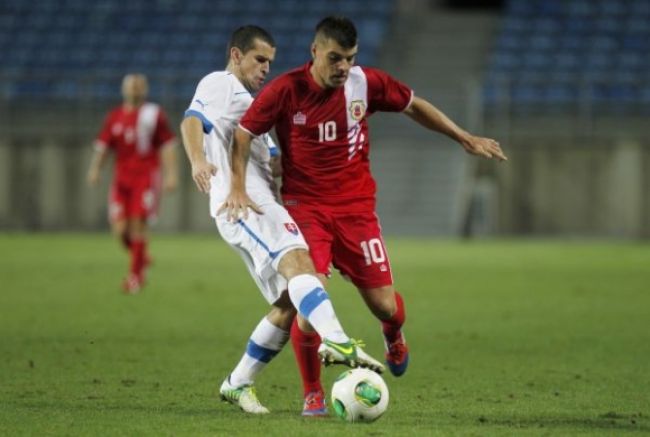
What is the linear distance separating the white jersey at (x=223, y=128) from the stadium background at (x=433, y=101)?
16.5 m

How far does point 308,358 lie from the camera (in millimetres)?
7461

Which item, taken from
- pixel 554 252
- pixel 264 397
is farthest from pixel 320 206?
pixel 554 252

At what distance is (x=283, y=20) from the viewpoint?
28.3m

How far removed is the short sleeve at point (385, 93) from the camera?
25.7 feet

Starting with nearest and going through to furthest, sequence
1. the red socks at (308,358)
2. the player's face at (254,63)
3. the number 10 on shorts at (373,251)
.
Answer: the red socks at (308,358)
the number 10 on shorts at (373,251)
the player's face at (254,63)

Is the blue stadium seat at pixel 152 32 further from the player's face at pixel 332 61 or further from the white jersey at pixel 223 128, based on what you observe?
the player's face at pixel 332 61

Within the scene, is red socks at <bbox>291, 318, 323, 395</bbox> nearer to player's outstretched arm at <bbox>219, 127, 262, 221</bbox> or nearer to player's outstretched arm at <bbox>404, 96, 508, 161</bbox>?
player's outstretched arm at <bbox>219, 127, 262, 221</bbox>

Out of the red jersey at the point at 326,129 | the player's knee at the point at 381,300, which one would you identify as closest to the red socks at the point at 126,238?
the player's knee at the point at 381,300

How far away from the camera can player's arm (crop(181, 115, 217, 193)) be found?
24.3 ft

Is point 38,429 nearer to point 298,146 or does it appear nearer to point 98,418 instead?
point 98,418

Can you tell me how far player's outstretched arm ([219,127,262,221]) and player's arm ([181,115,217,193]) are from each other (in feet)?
0.39

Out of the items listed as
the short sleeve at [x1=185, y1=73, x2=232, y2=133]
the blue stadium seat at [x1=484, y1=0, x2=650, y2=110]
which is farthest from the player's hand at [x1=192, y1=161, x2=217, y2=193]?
the blue stadium seat at [x1=484, y1=0, x2=650, y2=110]

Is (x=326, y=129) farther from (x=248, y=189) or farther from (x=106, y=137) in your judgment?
(x=106, y=137)

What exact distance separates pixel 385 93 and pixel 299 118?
505 mm
